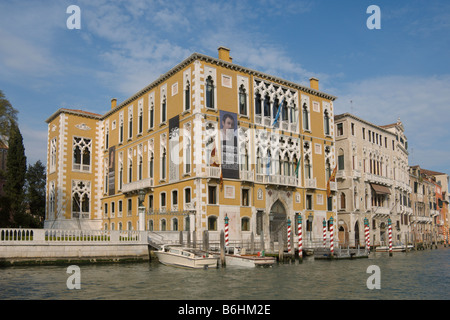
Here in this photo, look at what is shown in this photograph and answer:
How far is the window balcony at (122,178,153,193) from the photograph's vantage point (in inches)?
1364

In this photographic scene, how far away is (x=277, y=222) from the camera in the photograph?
33719mm

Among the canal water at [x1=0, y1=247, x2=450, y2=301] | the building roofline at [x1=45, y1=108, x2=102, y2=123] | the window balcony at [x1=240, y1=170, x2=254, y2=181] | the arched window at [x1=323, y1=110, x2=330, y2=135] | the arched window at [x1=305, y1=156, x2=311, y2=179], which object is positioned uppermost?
the building roofline at [x1=45, y1=108, x2=102, y2=123]

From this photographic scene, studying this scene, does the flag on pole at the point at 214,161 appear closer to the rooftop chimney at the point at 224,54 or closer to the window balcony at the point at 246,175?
the window balcony at the point at 246,175

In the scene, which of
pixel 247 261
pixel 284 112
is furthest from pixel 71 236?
pixel 284 112

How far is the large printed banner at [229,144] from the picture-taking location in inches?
1212

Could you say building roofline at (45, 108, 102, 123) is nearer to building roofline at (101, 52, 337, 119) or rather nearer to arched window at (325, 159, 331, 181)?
building roofline at (101, 52, 337, 119)

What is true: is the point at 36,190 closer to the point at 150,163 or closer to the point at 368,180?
the point at 150,163

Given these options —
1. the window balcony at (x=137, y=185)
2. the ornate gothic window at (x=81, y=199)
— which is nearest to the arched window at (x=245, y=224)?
the window balcony at (x=137, y=185)

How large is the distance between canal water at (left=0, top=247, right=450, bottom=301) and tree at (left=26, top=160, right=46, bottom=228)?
3057 centimetres

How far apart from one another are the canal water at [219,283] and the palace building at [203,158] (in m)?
7.42

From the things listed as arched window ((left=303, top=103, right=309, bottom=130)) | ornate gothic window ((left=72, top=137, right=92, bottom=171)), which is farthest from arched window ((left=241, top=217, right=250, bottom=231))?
ornate gothic window ((left=72, top=137, right=92, bottom=171))

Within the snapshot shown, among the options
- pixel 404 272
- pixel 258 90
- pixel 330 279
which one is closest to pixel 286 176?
pixel 258 90

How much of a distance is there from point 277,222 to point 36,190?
33.6 m

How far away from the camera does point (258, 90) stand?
34.0m
